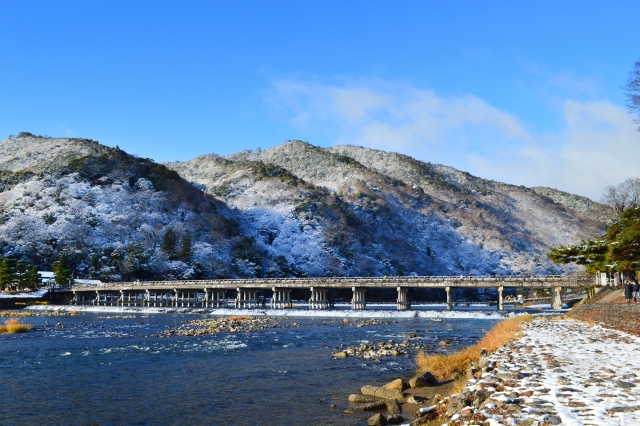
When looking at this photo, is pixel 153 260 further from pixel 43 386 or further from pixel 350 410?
pixel 350 410

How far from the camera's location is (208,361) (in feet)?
84.4

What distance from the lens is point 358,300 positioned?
7419 cm

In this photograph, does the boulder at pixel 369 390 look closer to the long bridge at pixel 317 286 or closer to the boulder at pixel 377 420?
the boulder at pixel 377 420

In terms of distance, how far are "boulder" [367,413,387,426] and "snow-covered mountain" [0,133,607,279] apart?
82653 millimetres

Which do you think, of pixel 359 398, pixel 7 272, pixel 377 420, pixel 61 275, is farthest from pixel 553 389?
pixel 61 275

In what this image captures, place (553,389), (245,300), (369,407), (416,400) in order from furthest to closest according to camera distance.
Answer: (245,300) < (416,400) < (369,407) < (553,389)

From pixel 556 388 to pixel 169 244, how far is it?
4432 inches

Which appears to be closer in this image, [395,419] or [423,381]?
[395,419]

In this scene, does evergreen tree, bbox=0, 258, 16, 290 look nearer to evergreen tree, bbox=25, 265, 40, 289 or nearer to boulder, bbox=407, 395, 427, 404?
evergreen tree, bbox=25, 265, 40, 289

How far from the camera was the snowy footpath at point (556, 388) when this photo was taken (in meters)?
8.80

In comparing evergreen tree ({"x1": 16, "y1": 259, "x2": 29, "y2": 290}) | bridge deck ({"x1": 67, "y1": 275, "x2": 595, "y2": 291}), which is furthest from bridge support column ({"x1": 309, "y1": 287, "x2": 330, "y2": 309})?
evergreen tree ({"x1": 16, "y1": 259, "x2": 29, "y2": 290})

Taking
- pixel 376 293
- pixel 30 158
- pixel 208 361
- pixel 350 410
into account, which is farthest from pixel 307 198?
pixel 350 410

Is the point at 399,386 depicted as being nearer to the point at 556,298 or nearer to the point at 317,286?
the point at 556,298

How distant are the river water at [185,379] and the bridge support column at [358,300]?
37110 millimetres
